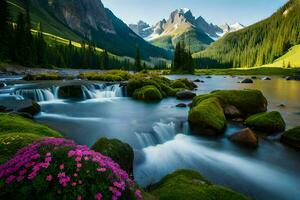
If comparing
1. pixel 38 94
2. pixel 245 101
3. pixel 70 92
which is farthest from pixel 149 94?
pixel 245 101

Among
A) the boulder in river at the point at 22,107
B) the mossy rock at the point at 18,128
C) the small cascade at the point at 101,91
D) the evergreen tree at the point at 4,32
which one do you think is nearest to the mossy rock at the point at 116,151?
the mossy rock at the point at 18,128

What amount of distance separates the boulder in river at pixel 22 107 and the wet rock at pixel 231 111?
18.1 m

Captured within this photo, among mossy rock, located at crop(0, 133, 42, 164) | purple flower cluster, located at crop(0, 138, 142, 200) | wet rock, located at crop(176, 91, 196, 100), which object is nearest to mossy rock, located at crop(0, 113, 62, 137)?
mossy rock, located at crop(0, 133, 42, 164)

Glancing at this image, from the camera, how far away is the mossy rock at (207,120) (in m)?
20.6

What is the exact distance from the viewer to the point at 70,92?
40.9 metres

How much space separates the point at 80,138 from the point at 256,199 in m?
12.1

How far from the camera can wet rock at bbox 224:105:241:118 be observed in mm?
26219

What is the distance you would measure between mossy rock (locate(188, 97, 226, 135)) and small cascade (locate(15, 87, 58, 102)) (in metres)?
23.0

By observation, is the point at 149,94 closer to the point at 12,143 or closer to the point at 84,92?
the point at 84,92

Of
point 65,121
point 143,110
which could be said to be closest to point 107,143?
point 65,121

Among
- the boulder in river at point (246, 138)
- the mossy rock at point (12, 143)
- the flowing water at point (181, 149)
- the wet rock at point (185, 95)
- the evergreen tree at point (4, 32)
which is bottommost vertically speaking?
the flowing water at point (181, 149)

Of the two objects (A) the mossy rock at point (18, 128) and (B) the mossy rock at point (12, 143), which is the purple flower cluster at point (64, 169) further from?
(A) the mossy rock at point (18, 128)

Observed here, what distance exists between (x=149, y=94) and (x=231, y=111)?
53.3ft

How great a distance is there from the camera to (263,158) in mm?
16281
